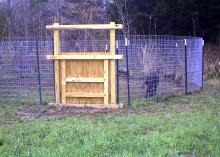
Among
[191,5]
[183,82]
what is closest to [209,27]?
[191,5]

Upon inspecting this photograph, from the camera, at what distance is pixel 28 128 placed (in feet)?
24.1

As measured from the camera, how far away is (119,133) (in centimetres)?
675

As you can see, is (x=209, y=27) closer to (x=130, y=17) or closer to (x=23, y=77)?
(x=130, y=17)

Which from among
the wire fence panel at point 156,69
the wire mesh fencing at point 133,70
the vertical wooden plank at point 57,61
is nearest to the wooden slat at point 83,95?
the vertical wooden plank at point 57,61

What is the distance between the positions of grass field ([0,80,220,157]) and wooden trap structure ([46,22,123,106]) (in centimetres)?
84

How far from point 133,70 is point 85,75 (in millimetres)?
2105

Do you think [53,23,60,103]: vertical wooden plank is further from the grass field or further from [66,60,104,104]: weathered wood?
the grass field

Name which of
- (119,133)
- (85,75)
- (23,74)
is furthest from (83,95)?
(119,133)

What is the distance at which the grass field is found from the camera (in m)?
5.72

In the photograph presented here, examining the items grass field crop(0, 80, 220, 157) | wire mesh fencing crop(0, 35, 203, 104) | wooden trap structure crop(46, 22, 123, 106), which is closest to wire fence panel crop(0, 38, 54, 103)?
wire mesh fencing crop(0, 35, 203, 104)

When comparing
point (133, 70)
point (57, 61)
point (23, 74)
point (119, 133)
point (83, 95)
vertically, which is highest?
point (57, 61)

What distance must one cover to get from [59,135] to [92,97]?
133 inches

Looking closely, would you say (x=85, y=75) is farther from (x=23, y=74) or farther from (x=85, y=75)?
(x=23, y=74)

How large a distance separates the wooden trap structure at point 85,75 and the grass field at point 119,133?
0.84 metres
